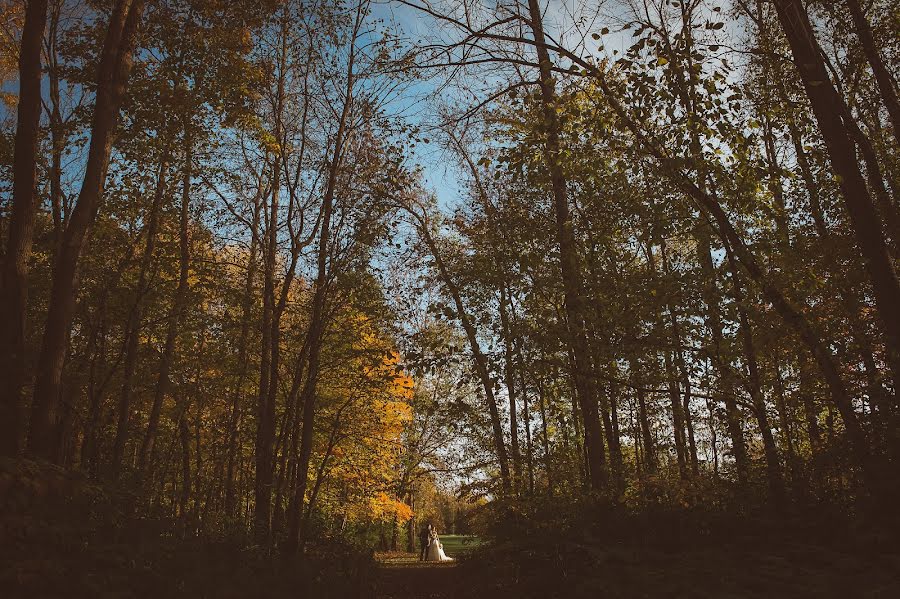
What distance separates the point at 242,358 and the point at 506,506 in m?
7.49

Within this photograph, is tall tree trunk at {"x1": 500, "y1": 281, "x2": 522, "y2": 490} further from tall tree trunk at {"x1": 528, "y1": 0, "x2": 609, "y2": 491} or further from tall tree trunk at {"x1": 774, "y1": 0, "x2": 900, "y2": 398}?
tall tree trunk at {"x1": 774, "y1": 0, "x2": 900, "y2": 398}

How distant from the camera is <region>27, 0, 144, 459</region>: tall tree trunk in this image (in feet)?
21.1

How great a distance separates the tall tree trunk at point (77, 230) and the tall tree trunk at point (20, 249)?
0.83 ft

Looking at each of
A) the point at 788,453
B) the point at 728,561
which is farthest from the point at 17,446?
the point at 788,453

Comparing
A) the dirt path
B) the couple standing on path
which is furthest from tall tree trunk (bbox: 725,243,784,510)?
the couple standing on path

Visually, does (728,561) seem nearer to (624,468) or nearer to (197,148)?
(624,468)

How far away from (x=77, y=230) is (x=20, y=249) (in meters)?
0.64

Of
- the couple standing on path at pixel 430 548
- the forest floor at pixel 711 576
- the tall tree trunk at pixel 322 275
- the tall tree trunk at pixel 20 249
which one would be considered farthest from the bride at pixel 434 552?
the tall tree trunk at pixel 20 249

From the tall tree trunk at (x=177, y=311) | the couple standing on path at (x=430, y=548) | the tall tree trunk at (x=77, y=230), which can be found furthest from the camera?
the couple standing on path at (x=430, y=548)

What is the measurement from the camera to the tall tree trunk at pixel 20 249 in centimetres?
596

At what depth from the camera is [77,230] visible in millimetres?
6809

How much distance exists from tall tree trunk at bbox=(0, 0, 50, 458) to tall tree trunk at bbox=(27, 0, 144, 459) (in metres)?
0.25

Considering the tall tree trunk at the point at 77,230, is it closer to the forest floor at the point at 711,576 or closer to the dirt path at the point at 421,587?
the dirt path at the point at 421,587

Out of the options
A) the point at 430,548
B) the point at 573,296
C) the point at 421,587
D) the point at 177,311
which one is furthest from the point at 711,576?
the point at 430,548
